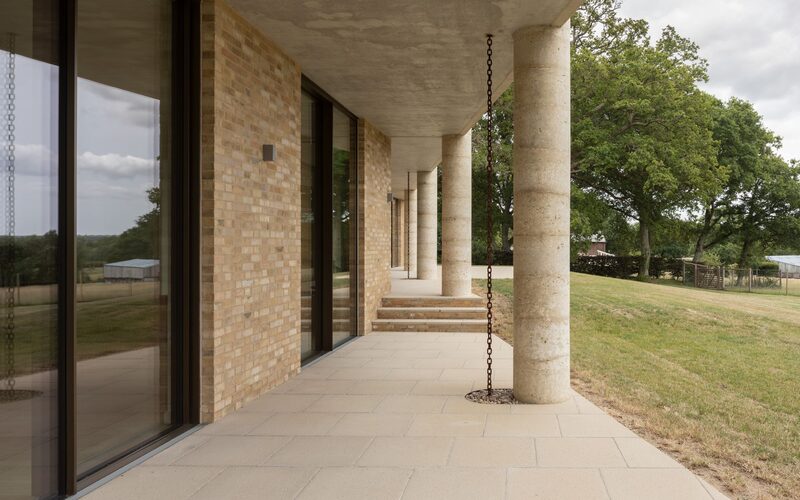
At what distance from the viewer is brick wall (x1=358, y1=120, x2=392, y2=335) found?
12.1m

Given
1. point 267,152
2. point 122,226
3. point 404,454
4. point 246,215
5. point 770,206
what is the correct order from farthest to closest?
point 770,206 → point 267,152 → point 246,215 → point 404,454 → point 122,226

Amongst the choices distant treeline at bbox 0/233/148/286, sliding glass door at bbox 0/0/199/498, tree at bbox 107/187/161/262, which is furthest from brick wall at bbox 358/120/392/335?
distant treeline at bbox 0/233/148/286

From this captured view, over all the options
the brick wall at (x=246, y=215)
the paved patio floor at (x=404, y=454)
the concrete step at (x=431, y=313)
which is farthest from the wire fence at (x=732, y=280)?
the brick wall at (x=246, y=215)

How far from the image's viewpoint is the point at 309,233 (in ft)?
30.7

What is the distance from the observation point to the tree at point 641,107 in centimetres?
2616

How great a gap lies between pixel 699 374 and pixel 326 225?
20.0 ft

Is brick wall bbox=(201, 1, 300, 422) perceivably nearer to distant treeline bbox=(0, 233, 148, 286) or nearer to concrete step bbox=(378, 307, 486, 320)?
distant treeline bbox=(0, 233, 148, 286)

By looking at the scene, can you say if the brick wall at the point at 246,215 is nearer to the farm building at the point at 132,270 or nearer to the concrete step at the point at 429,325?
the farm building at the point at 132,270

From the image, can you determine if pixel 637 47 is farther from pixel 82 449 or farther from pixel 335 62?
pixel 82 449

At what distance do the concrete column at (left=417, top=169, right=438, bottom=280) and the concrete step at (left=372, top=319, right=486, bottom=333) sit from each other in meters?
6.83

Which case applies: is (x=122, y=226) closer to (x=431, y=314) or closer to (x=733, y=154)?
(x=431, y=314)

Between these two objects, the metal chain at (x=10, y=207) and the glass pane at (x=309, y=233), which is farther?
the glass pane at (x=309, y=233)

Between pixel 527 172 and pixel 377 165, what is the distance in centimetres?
693

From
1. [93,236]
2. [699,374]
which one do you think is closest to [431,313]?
[699,374]
